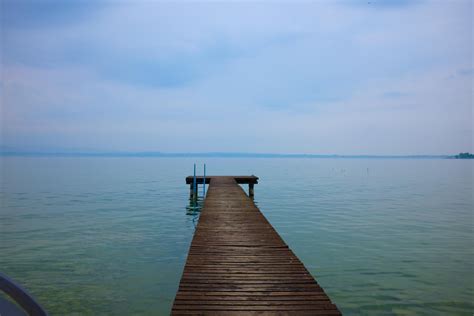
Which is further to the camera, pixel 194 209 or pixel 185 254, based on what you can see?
pixel 194 209

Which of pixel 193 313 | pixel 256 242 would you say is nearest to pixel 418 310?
pixel 256 242

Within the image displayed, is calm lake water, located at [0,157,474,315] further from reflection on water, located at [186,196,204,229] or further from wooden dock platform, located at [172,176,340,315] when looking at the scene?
wooden dock platform, located at [172,176,340,315]

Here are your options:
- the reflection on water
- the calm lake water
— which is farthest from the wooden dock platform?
the reflection on water

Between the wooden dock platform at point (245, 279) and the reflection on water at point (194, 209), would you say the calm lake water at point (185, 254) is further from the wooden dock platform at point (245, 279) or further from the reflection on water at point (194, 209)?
the wooden dock platform at point (245, 279)

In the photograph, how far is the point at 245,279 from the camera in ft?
18.4

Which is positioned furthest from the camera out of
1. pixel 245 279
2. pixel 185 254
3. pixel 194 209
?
pixel 194 209

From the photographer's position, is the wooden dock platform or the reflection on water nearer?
the wooden dock platform

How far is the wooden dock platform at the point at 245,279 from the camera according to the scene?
4516mm

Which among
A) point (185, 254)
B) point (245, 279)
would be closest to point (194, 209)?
point (185, 254)

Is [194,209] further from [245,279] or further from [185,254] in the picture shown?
[245,279]

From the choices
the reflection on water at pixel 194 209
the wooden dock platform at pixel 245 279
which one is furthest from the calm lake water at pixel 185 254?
the wooden dock platform at pixel 245 279

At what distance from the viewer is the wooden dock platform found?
14.8 ft

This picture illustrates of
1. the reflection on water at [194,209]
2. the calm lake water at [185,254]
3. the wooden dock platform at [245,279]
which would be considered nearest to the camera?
the wooden dock platform at [245,279]

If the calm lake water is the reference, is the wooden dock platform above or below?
above
